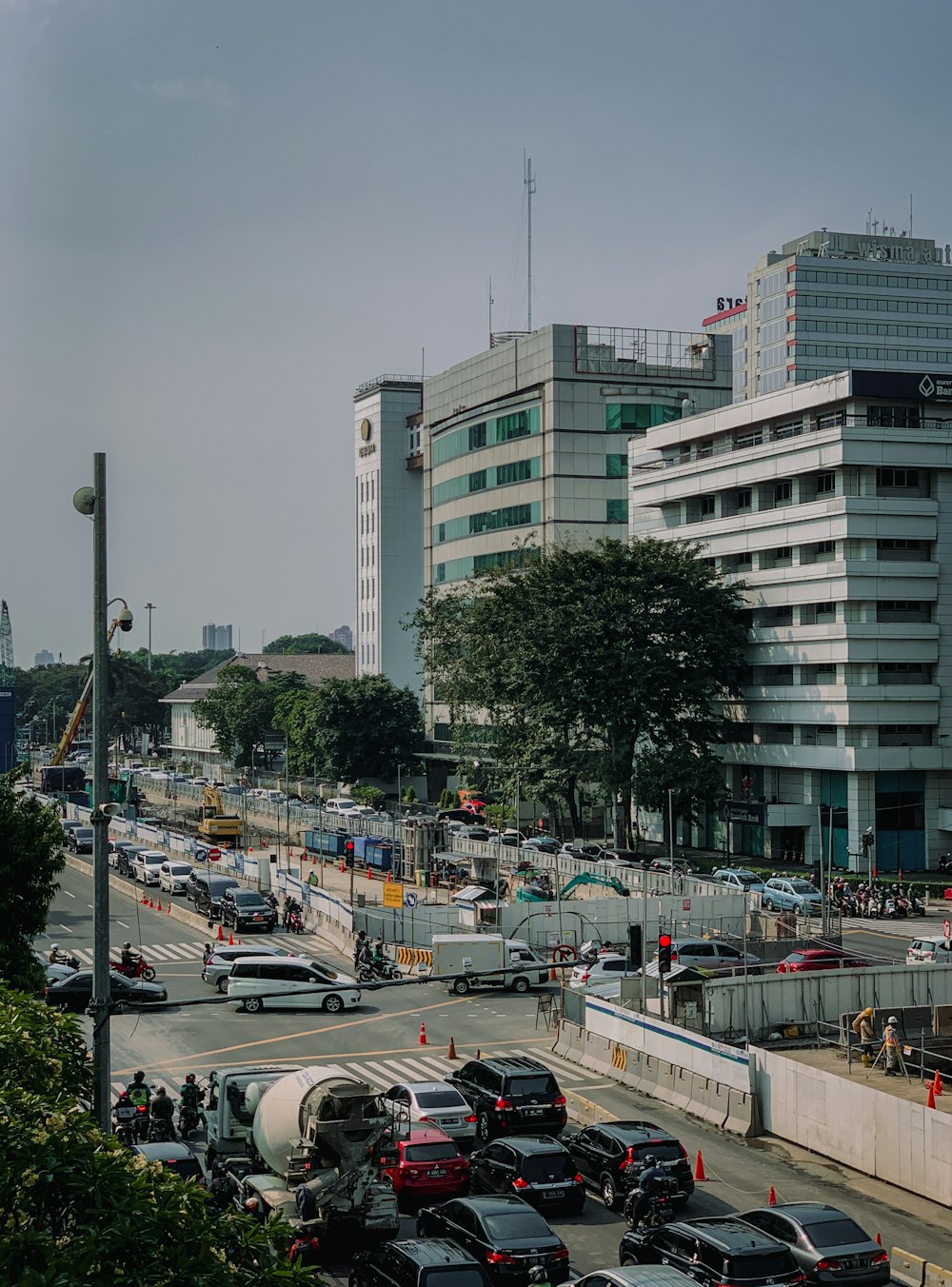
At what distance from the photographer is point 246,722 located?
548 ft

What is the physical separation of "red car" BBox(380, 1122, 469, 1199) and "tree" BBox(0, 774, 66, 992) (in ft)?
31.3

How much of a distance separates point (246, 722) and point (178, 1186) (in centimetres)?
15528

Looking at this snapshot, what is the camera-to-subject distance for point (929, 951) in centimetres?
5209

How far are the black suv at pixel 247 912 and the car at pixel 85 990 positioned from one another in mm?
16487

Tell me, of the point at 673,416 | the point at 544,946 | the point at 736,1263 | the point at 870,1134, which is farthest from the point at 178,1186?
the point at 673,416

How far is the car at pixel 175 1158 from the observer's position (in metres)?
26.3

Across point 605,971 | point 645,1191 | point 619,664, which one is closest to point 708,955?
point 605,971

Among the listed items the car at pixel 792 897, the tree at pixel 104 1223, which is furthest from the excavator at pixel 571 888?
the tree at pixel 104 1223

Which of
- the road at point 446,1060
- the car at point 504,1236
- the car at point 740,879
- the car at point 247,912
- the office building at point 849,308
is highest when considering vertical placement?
the office building at point 849,308

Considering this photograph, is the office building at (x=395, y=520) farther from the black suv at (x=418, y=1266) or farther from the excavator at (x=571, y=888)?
the black suv at (x=418, y=1266)

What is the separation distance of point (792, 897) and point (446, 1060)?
28742mm

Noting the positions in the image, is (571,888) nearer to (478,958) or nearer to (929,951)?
(478,958)

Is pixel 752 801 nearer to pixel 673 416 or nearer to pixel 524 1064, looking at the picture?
pixel 673 416

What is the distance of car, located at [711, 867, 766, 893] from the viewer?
67.8 meters
